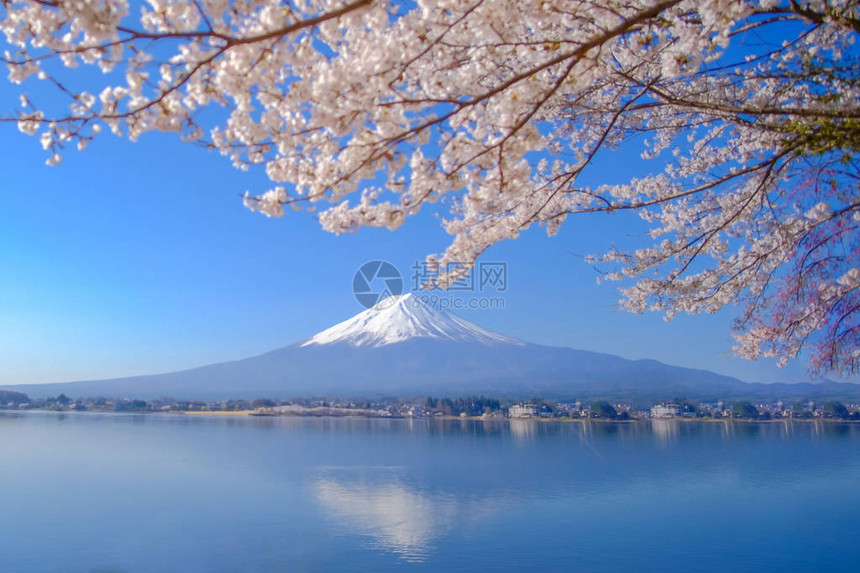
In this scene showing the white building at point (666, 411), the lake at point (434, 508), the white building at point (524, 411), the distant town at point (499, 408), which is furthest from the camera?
the white building at point (524, 411)

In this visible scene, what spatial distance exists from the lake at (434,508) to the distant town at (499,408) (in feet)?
11.3

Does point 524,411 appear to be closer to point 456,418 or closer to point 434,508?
point 456,418

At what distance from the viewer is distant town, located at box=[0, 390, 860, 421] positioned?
1566 cm

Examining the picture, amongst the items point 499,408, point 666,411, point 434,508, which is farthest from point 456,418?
point 434,508

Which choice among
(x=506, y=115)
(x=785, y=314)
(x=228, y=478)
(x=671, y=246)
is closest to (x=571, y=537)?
(x=785, y=314)

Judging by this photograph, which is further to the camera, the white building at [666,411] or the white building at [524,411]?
the white building at [524,411]

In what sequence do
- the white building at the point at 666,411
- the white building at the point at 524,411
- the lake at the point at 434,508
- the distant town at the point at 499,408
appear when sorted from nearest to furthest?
the lake at the point at 434,508, the distant town at the point at 499,408, the white building at the point at 666,411, the white building at the point at 524,411

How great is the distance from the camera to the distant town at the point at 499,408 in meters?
15.7

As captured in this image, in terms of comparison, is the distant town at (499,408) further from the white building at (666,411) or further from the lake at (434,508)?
the lake at (434,508)

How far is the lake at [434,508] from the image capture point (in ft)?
16.9

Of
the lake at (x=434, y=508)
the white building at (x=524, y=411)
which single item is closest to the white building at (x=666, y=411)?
the white building at (x=524, y=411)

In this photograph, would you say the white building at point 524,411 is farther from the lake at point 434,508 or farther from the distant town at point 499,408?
the lake at point 434,508

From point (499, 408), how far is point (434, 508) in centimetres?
1284

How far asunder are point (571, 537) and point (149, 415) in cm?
2652
